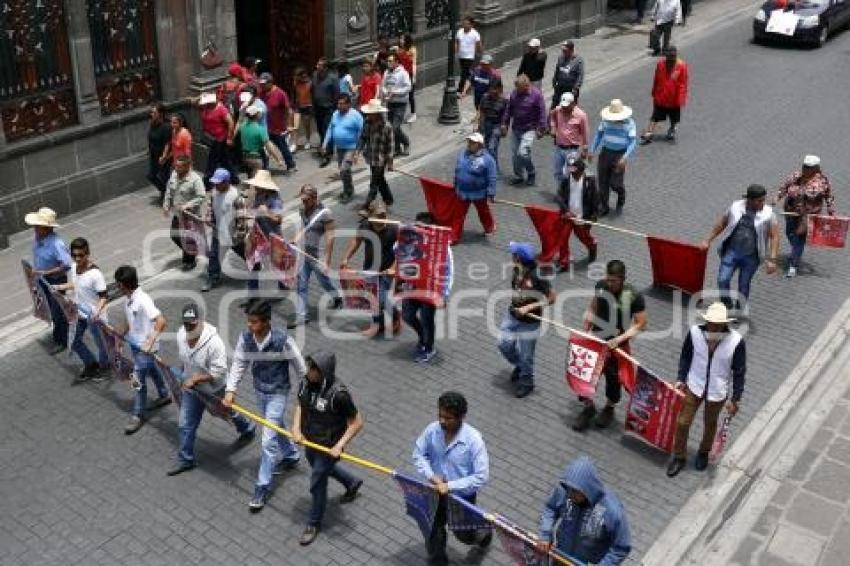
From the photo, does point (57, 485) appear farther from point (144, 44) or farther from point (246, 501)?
point (144, 44)

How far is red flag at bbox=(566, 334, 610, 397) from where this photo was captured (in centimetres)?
919

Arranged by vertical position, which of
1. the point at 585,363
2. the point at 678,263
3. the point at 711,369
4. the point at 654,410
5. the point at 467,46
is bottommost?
the point at 654,410

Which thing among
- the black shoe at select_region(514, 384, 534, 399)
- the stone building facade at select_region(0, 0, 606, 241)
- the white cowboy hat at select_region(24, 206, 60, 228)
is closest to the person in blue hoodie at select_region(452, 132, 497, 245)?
the black shoe at select_region(514, 384, 534, 399)

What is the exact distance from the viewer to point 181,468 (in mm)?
8891

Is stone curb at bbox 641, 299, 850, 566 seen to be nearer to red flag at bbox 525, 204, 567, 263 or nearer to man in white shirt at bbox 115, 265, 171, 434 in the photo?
red flag at bbox 525, 204, 567, 263

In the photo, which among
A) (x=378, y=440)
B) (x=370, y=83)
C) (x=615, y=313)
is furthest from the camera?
(x=370, y=83)

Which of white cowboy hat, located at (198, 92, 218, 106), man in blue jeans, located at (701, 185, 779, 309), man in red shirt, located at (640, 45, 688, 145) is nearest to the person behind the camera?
man in blue jeans, located at (701, 185, 779, 309)

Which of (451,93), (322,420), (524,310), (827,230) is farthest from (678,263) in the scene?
(451,93)

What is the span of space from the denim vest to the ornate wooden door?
11.4m

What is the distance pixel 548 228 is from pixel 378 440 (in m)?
4.48

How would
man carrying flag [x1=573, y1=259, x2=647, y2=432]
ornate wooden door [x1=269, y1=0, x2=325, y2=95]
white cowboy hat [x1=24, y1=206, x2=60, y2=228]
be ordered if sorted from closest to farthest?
man carrying flag [x1=573, y1=259, x2=647, y2=432], white cowboy hat [x1=24, y1=206, x2=60, y2=228], ornate wooden door [x1=269, y1=0, x2=325, y2=95]

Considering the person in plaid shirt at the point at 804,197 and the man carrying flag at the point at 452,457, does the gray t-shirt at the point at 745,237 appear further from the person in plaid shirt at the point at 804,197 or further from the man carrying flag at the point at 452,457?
the man carrying flag at the point at 452,457

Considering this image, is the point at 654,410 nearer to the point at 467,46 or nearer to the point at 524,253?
the point at 524,253

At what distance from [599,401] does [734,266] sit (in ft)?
8.74
